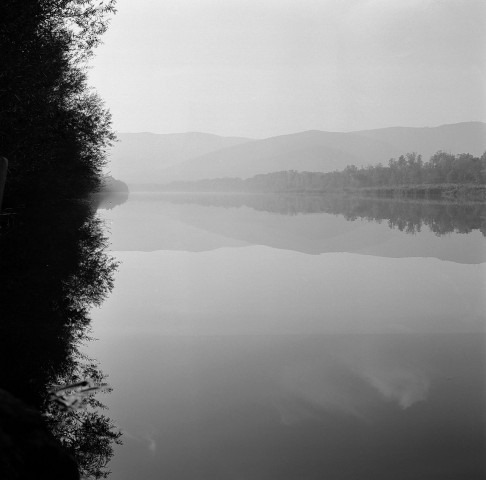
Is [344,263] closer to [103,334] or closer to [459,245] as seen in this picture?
[459,245]

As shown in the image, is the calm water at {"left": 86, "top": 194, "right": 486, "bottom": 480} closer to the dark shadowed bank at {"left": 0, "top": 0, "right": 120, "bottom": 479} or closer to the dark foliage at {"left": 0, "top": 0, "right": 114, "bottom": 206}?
the dark shadowed bank at {"left": 0, "top": 0, "right": 120, "bottom": 479}

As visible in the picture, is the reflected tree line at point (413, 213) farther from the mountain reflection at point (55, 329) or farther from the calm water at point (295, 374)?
the mountain reflection at point (55, 329)

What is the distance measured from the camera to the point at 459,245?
29047 mm

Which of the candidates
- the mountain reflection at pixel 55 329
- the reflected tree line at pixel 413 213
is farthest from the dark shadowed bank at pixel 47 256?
the reflected tree line at pixel 413 213

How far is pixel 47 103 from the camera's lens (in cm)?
2612

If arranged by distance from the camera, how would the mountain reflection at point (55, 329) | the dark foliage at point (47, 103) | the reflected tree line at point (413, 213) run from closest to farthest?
the mountain reflection at point (55, 329)
the dark foliage at point (47, 103)
the reflected tree line at point (413, 213)

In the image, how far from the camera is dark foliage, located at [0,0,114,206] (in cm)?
2047

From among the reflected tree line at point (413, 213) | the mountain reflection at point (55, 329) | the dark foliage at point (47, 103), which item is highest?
the dark foliage at point (47, 103)

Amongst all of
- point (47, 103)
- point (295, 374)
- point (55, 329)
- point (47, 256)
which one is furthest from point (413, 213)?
point (295, 374)

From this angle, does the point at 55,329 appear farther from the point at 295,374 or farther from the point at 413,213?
the point at 413,213

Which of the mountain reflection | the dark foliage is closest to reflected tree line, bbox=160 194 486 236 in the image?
the dark foliage

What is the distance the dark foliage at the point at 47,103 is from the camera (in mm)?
20469

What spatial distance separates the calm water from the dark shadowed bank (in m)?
0.47

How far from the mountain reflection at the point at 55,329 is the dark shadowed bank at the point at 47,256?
20 mm
